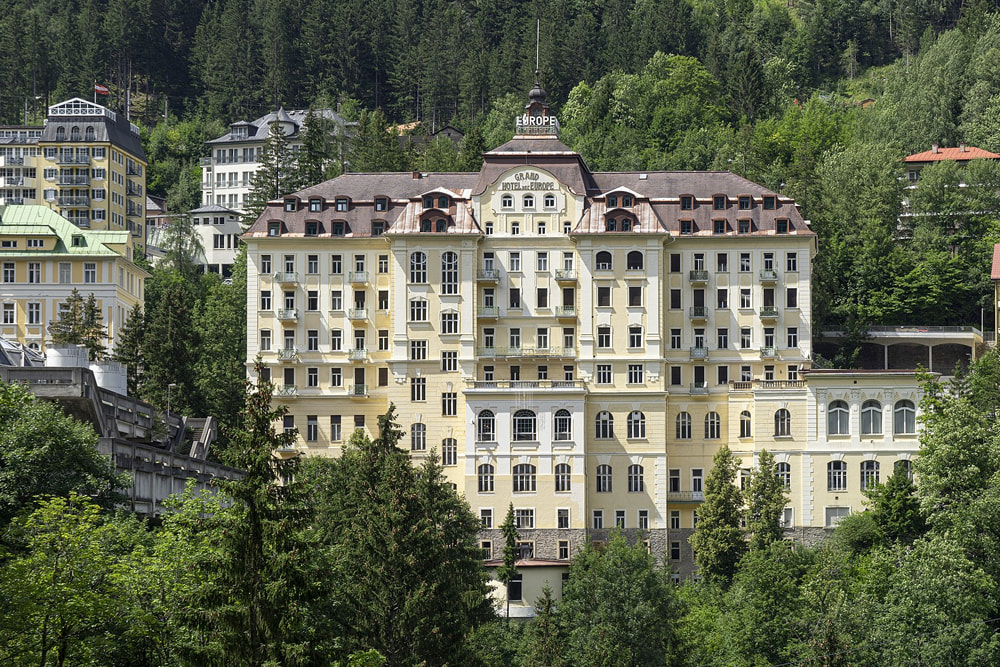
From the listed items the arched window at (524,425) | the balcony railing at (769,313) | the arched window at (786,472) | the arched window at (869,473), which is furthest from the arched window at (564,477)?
the arched window at (869,473)

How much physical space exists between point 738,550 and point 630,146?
236 feet

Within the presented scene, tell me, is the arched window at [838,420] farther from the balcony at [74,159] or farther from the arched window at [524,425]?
the balcony at [74,159]

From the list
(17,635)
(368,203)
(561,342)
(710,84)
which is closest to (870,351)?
(561,342)

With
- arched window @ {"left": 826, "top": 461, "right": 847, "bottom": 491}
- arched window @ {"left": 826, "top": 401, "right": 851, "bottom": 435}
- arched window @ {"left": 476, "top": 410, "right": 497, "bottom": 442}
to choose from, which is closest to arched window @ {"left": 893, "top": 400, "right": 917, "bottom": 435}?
arched window @ {"left": 826, "top": 401, "right": 851, "bottom": 435}

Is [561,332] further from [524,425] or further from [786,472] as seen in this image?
[786,472]

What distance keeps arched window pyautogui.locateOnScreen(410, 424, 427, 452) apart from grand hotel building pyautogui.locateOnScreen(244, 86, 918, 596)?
0.27 m

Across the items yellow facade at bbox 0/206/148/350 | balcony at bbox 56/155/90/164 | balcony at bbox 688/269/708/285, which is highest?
balcony at bbox 56/155/90/164

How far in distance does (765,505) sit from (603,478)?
12928 millimetres

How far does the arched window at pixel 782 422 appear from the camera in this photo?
10806 cm

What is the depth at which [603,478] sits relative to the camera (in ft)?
359

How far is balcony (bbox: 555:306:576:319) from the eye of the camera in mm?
113938

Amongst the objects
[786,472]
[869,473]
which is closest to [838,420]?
[869,473]

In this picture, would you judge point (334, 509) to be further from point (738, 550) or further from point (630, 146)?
point (630, 146)

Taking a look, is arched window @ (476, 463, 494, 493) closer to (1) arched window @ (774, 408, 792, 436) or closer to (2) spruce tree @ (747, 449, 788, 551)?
(2) spruce tree @ (747, 449, 788, 551)
